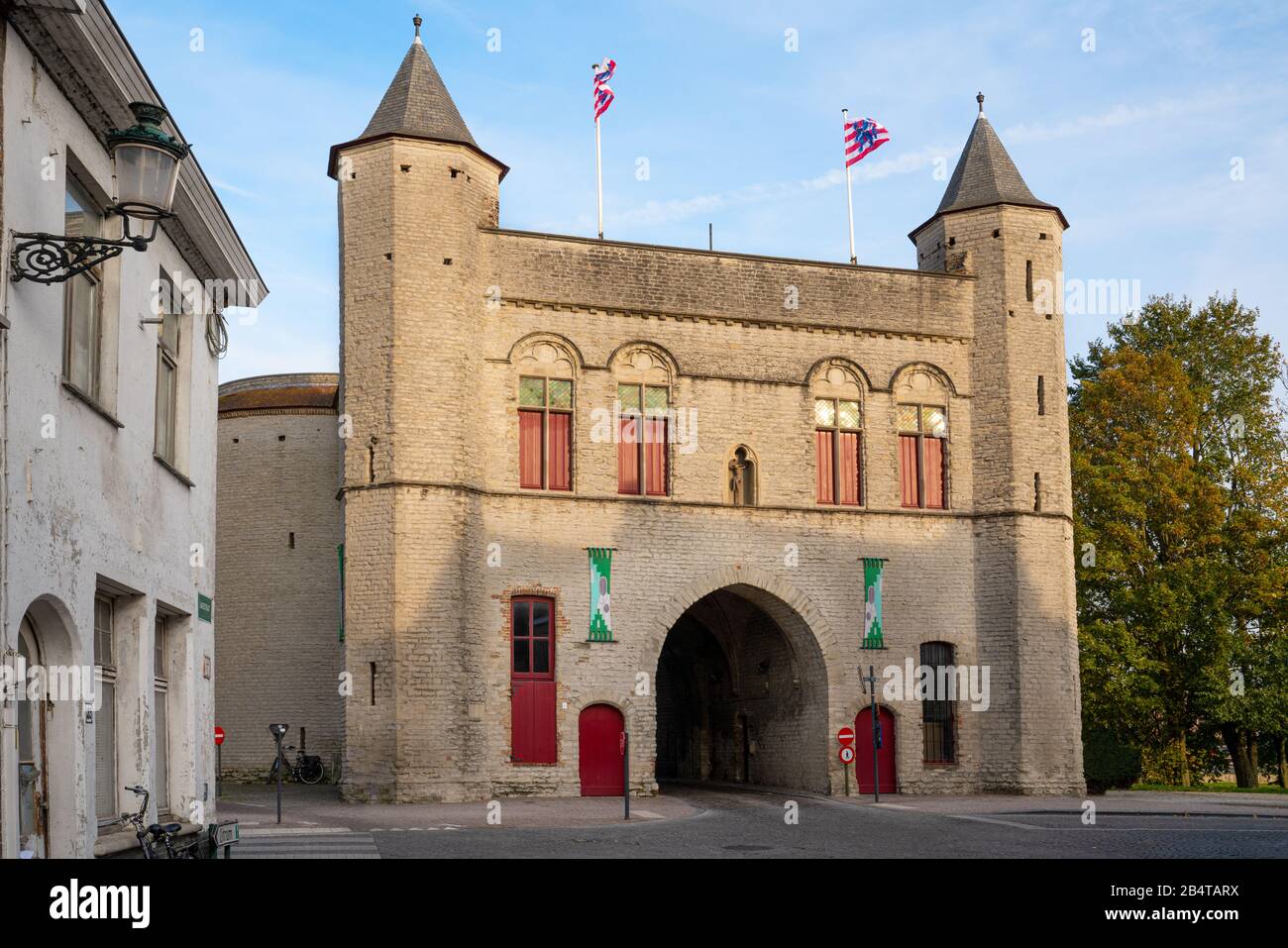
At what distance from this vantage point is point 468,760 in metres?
26.8

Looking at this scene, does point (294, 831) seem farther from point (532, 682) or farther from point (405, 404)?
point (405, 404)

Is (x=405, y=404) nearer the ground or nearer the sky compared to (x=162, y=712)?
nearer the sky

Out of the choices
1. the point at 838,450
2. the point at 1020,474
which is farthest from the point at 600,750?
the point at 1020,474

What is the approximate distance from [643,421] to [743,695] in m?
7.94

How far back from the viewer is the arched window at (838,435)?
3047cm

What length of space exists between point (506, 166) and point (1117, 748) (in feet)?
62.8

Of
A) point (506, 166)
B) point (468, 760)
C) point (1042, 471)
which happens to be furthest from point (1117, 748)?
point (506, 166)

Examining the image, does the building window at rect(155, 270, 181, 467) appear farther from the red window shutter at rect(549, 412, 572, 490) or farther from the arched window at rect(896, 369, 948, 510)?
the arched window at rect(896, 369, 948, 510)

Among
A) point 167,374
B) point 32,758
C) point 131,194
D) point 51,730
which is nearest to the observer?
point 131,194

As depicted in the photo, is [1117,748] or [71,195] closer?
[71,195]

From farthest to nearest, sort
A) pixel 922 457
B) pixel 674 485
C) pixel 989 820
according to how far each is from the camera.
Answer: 1. pixel 922 457
2. pixel 674 485
3. pixel 989 820

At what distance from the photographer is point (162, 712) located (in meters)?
14.0
